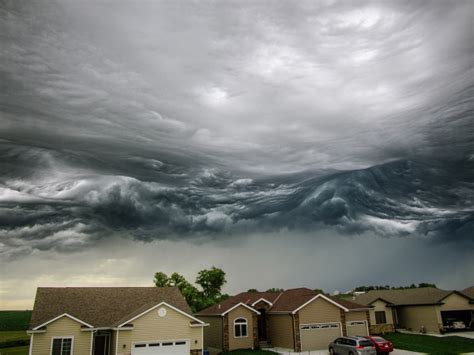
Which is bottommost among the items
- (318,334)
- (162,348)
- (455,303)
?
(162,348)

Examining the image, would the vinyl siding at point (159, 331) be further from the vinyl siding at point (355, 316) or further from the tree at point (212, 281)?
the tree at point (212, 281)

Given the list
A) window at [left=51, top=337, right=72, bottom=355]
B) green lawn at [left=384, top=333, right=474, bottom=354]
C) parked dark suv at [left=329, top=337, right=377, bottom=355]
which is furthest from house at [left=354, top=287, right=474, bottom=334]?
window at [left=51, top=337, right=72, bottom=355]

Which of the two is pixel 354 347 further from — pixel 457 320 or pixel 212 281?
pixel 212 281

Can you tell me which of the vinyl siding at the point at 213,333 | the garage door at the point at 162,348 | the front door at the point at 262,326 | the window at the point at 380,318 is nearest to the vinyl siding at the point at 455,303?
the window at the point at 380,318

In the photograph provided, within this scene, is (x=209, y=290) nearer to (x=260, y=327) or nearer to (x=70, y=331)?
(x=260, y=327)

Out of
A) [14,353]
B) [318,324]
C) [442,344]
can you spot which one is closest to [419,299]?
[442,344]

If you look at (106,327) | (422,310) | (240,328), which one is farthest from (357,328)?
(106,327)
